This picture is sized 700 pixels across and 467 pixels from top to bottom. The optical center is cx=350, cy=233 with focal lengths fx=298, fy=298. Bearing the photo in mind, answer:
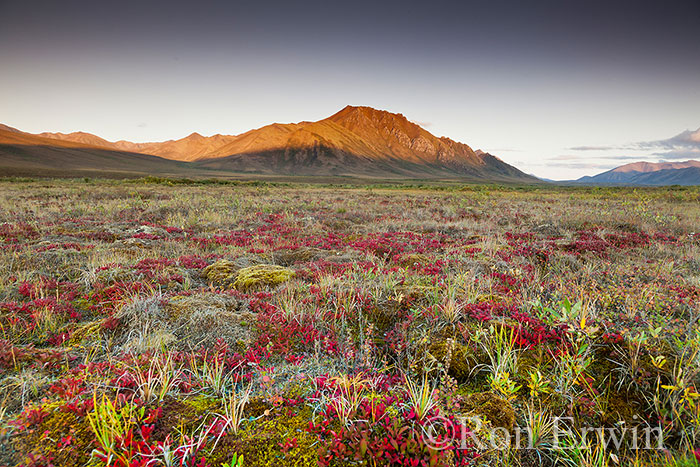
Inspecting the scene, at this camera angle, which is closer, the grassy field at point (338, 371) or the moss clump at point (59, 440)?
the moss clump at point (59, 440)

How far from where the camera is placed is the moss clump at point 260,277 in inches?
215

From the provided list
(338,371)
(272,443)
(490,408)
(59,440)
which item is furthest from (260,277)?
(490,408)

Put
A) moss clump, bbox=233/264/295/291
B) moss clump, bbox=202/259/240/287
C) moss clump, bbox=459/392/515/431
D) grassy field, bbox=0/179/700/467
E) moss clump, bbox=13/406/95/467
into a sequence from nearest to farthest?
moss clump, bbox=13/406/95/467
grassy field, bbox=0/179/700/467
moss clump, bbox=459/392/515/431
moss clump, bbox=233/264/295/291
moss clump, bbox=202/259/240/287

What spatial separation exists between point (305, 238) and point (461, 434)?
28.7 feet

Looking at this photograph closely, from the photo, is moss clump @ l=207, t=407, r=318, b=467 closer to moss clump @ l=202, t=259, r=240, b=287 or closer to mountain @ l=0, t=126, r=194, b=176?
moss clump @ l=202, t=259, r=240, b=287

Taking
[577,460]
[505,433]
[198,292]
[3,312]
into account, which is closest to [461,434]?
[505,433]

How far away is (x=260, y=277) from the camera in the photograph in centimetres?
563

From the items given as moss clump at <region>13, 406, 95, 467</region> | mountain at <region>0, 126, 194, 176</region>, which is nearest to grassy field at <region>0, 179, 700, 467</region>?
moss clump at <region>13, 406, 95, 467</region>

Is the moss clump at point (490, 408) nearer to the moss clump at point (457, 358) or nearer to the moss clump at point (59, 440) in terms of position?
the moss clump at point (457, 358)

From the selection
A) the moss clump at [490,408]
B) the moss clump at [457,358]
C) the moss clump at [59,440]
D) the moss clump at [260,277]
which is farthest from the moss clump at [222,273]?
the moss clump at [490,408]

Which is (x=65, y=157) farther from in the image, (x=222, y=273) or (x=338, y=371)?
(x=338, y=371)

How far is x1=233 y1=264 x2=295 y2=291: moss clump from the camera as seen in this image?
545 cm

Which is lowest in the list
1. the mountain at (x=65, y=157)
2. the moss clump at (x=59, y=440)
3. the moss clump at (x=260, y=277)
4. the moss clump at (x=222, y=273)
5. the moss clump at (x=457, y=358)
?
the moss clump at (x=222, y=273)

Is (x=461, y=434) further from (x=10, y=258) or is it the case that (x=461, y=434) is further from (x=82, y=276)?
(x=10, y=258)
